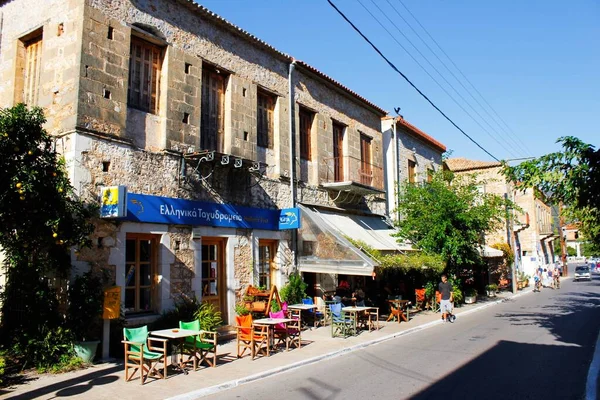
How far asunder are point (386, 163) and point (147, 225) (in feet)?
44.5

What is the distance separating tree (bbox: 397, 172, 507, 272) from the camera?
59.3ft

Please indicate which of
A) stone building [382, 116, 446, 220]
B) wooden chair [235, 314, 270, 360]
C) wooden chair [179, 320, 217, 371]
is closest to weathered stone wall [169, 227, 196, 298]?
wooden chair [235, 314, 270, 360]

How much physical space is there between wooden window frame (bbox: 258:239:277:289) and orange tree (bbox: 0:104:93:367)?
18.3 ft

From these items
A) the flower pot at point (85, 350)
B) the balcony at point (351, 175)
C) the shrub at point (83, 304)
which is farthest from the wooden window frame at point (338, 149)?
the flower pot at point (85, 350)

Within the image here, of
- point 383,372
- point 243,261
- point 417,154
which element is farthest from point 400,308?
point 417,154

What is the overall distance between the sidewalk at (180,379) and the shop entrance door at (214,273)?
1308 mm

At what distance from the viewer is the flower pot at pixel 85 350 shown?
26.0 feet

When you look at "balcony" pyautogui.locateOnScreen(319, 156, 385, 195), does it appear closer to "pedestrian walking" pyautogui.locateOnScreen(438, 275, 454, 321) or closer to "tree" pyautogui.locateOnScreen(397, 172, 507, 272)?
"tree" pyautogui.locateOnScreen(397, 172, 507, 272)

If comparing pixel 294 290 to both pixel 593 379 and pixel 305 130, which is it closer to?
pixel 305 130

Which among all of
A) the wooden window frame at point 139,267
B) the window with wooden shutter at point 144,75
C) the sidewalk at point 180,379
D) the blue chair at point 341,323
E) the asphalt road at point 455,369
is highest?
the window with wooden shutter at point 144,75

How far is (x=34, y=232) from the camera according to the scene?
273 inches

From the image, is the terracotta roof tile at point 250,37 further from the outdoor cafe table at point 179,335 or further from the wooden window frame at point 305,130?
the outdoor cafe table at point 179,335

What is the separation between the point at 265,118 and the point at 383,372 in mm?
8514

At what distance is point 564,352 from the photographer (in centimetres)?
962
